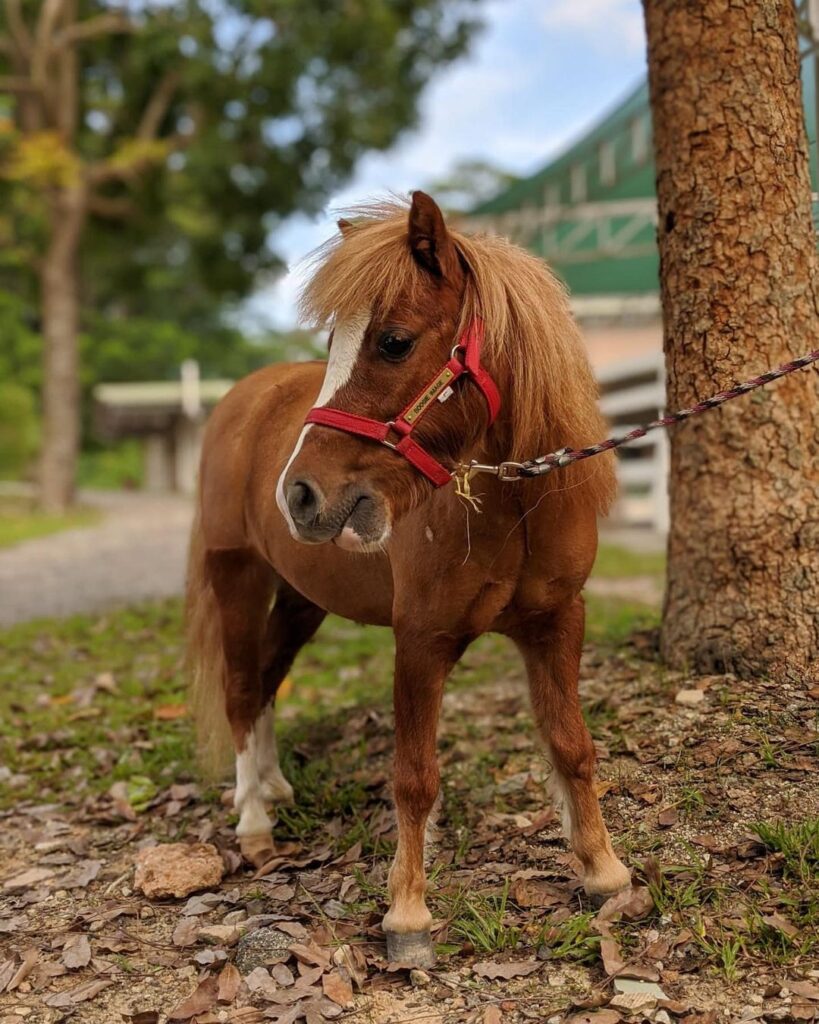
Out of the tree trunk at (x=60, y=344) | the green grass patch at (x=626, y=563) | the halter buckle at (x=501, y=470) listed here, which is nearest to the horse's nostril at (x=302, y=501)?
the halter buckle at (x=501, y=470)

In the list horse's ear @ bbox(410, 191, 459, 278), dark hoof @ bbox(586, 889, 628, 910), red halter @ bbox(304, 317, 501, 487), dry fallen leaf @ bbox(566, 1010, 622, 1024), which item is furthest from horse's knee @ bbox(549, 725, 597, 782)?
horse's ear @ bbox(410, 191, 459, 278)

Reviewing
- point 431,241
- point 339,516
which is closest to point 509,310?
point 431,241

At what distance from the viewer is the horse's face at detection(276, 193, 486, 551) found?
2.25 m

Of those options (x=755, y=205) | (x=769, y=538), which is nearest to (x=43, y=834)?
(x=769, y=538)

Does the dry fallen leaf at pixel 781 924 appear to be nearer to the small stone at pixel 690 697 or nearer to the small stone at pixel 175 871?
the small stone at pixel 690 697

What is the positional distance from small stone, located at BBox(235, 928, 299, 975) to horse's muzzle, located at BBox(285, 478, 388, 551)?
126 cm

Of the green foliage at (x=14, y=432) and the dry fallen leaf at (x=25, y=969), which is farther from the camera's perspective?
the green foliage at (x=14, y=432)

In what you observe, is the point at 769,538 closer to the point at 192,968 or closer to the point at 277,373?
the point at 277,373

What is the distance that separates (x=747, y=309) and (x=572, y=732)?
181 centimetres

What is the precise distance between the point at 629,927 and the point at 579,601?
3.05ft

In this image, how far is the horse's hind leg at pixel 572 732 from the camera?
2.68 metres

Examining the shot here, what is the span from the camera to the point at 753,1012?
2.21 meters

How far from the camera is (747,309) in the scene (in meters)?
3.47

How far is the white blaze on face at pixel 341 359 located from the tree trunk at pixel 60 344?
58.6 ft
